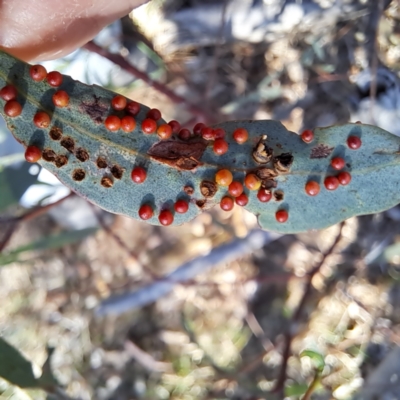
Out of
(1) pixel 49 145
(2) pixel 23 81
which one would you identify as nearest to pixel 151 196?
(1) pixel 49 145

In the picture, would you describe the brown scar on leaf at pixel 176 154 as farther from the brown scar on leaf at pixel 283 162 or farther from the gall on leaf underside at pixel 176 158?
the brown scar on leaf at pixel 283 162

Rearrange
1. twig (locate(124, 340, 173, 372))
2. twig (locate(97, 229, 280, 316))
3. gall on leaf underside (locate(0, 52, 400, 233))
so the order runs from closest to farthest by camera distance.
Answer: gall on leaf underside (locate(0, 52, 400, 233)) → twig (locate(97, 229, 280, 316)) → twig (locate(124, 340, 173, 372))

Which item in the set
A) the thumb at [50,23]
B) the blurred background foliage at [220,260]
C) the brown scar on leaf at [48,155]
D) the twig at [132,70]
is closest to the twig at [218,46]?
the blurred background foliage at [220,260]

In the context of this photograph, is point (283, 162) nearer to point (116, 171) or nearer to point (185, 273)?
point (116, 171)

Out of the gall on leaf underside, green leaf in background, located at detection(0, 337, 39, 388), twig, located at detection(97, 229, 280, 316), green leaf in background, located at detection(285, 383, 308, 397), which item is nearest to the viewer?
the gall on leaf underside

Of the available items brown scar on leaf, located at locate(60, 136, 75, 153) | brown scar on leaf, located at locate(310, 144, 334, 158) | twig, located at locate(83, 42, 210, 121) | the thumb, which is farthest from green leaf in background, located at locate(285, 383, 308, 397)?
the thumb

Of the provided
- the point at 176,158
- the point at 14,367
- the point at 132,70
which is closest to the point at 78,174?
the point at 176,158

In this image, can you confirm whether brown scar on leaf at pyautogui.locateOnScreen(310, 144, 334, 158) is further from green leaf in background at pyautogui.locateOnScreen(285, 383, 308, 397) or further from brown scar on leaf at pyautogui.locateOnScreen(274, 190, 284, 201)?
green leaf in background at pyautogui.locateOnScreen(285, 383, 308, 397)
